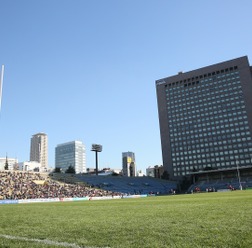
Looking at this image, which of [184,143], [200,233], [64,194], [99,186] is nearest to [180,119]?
[184,143]

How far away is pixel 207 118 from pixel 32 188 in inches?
4948

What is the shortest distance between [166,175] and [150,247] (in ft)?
537

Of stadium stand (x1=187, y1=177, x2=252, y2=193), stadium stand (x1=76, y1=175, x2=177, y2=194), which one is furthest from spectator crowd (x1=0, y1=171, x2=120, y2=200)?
stadium stand (x1=187, y1=177, x2=252, y2=193)

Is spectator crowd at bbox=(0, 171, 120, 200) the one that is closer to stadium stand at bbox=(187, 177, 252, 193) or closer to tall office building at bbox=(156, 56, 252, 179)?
stadium stand at bbox=(187, 177, 252, 193)

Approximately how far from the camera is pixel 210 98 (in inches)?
6821

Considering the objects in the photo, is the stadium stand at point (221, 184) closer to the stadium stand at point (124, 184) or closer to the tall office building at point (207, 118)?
the stadium stand at point (124, 184)

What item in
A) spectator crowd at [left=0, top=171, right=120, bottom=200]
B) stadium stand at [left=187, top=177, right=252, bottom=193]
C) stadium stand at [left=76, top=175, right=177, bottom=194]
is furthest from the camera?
stadium stand at [left=187, top=177, right=252, bottom=193]

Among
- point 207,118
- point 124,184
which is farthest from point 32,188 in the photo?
point 207,118

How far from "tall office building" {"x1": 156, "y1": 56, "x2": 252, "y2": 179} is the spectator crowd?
100m

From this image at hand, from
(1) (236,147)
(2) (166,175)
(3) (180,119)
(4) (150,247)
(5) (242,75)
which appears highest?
(5) (242,75)

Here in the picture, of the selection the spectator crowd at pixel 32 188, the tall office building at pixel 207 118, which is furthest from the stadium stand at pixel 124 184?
the tall office building at pixel 207 118

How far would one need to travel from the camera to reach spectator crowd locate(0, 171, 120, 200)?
6328cm

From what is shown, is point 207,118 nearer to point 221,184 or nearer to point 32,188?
point 221,184

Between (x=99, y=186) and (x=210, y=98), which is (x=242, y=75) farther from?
(x=99, y=186)
